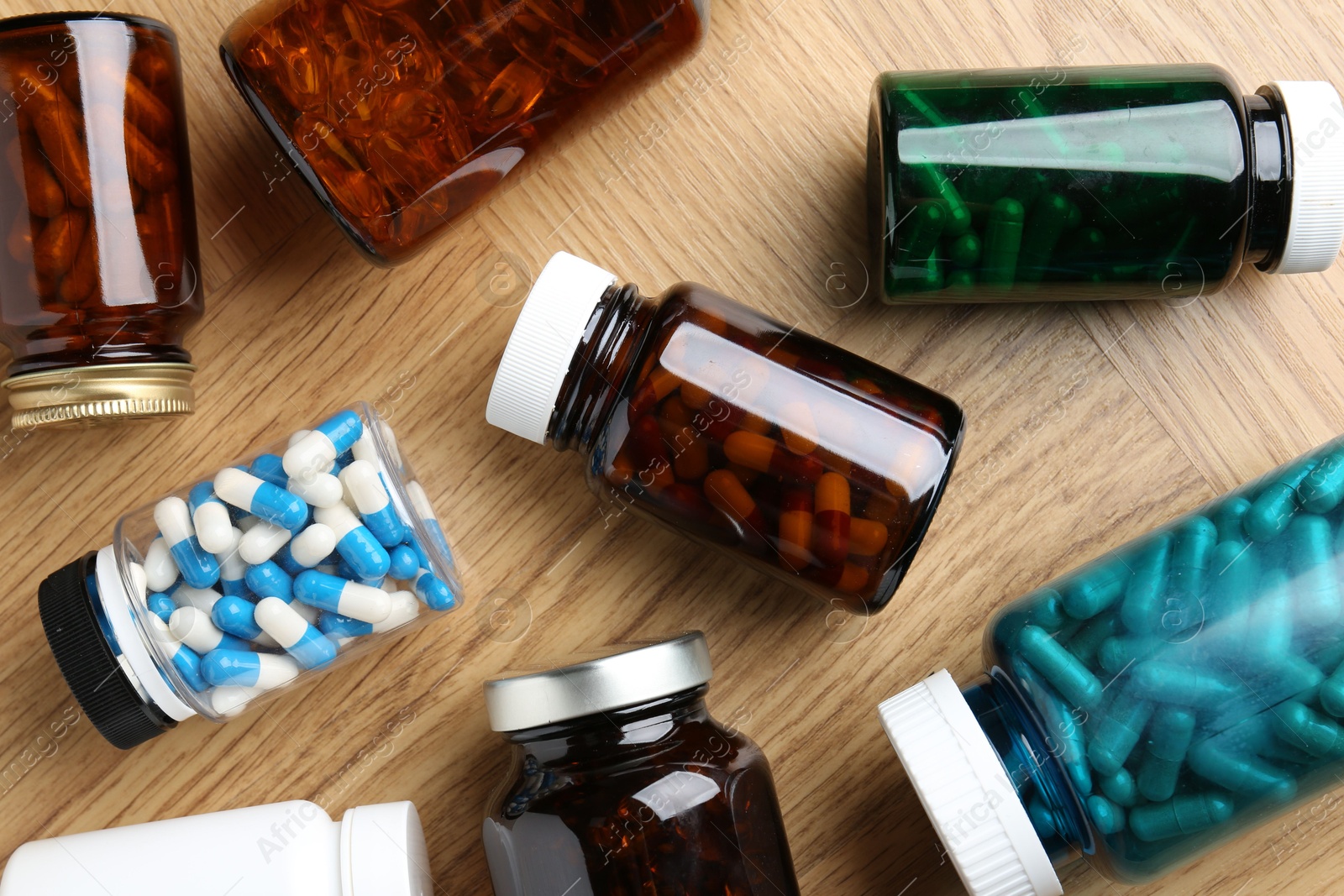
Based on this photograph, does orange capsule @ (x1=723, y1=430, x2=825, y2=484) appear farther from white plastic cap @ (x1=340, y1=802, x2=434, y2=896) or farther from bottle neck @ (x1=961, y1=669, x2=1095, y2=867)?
white plastic cap @ (x1=340, y1=802, x2=434, y2=896)

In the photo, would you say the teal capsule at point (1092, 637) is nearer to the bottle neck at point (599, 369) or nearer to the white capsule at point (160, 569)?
the bottle neck at point (599, 369)

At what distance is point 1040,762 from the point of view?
70 cm

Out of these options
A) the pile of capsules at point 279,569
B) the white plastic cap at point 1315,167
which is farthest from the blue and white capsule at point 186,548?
the white plastic cap at point 1315,167

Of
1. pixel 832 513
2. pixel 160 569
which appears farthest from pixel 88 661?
pixel 832 513

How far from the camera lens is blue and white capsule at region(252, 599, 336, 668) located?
68 centimetres

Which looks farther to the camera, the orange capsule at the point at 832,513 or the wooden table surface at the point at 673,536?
the wooden table surface at the point at 673,536

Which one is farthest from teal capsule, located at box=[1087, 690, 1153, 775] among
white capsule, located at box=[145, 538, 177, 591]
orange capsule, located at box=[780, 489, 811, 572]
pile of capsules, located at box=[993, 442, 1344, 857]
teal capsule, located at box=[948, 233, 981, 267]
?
white capsule, located at box=[145, 538, 177, 591]

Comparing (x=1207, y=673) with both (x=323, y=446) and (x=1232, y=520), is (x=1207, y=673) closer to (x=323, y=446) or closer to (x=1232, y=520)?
(x=1232, y=520)

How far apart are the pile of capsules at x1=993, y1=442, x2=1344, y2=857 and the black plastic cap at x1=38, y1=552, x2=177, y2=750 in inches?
26.5

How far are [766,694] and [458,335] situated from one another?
413 millimetres

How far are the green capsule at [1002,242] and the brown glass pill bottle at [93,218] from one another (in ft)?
2.08

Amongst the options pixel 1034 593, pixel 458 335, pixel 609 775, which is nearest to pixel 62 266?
pixel 458 335

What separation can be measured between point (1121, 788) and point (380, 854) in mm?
537

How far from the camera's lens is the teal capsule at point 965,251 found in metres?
0.71
